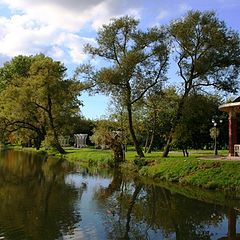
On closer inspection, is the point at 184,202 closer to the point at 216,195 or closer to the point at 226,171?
the point at 216,195

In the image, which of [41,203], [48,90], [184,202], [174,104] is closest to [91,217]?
[41,203]

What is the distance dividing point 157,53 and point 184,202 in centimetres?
1835

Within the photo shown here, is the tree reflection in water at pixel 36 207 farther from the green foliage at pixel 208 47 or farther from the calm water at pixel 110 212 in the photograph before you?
the green foliage at pixel 208 47

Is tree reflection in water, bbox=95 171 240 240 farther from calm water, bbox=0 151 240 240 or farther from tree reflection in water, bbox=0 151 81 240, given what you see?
tree reflection in water, bbox=0 151 81 240

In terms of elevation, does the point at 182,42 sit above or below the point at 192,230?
above

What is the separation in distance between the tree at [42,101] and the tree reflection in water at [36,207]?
25.7m

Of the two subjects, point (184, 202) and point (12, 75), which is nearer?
point (184, 202)

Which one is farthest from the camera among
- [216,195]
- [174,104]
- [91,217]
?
[174,104]

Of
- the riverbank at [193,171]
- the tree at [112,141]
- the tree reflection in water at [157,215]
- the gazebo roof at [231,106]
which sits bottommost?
the tree reflection in water at [157,215]

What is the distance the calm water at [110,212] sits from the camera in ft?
45.9

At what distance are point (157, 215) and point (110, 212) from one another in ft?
6.28

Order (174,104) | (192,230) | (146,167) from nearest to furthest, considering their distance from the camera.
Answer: (192,230)
(146,167)
(174,104)

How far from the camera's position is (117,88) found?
3562cm

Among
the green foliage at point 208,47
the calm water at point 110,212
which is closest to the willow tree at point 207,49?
the green foliage at point 208,47
